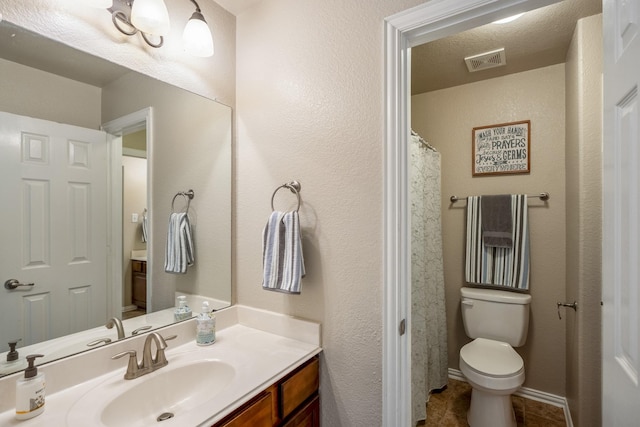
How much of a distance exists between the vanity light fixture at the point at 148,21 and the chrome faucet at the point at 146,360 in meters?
1.12

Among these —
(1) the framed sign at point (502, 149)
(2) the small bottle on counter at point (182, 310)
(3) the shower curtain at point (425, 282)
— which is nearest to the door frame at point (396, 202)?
(3) the shower curtain at point (425, 282)

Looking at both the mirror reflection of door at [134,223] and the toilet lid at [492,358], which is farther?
the toilet lid at [492,358]

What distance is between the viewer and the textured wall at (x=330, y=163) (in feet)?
3.74

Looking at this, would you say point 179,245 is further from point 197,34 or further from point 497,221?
point 497,221

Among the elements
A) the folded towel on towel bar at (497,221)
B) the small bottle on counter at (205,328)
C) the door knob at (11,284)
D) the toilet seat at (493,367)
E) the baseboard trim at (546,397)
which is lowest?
the baseboard trim at (546,397)

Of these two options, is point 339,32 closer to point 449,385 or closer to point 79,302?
point 79,302

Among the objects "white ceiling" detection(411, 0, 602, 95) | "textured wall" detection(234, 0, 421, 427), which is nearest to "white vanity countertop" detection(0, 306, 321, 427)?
"textured wall" detection(234, 0, 421, 427)

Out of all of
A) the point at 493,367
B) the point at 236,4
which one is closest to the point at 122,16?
the point at 236,4

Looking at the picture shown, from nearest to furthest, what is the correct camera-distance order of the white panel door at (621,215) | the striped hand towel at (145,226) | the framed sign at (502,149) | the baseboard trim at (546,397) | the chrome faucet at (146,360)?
1. the white panel door at (621,215)
2. the chrome faucet at (146,360)
3. the striped hand towel at (145,226)
4. the baseboard trim at (546,397)
5. the framed sign at (502,149)

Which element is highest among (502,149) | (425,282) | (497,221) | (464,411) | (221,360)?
(502,149)

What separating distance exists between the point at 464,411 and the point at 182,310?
6.50 ft

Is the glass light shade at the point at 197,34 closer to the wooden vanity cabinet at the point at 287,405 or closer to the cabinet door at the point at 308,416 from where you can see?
the wooden vanity cabinet at the point at 287,405

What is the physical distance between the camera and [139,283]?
119 centimetres

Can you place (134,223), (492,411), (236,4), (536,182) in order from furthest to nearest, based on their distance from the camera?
1. (536,182)
2. (492,411)
3. (236,4)
4. (134,223)
